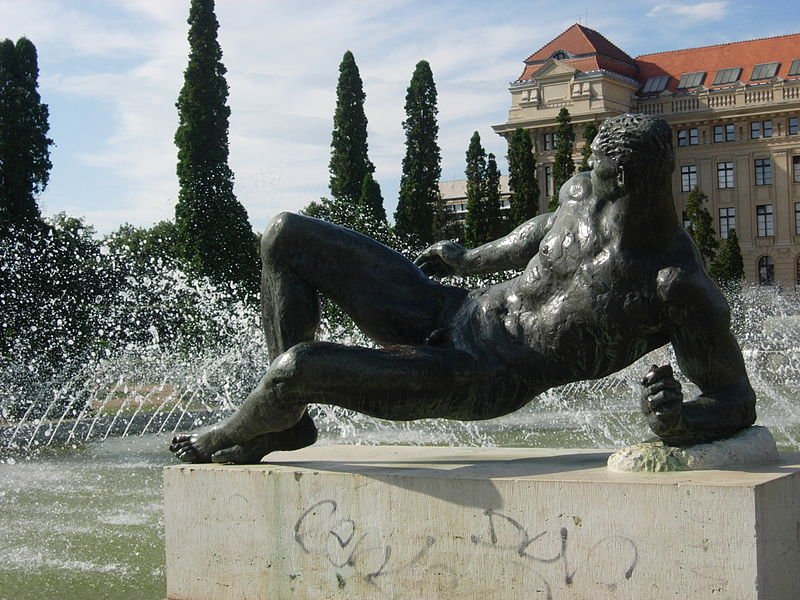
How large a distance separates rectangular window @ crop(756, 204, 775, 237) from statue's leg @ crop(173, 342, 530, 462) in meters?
52.1

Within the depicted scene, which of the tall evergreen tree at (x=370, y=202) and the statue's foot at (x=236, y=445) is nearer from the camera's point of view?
the statue's foot at (x=236, y=445)

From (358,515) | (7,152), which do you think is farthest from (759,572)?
(7,152)

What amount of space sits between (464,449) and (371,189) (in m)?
31.8

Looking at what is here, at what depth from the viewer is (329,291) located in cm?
349

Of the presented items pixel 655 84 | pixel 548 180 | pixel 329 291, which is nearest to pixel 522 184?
pixel 548 180

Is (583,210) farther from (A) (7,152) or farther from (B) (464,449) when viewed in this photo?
(A) (7,152)

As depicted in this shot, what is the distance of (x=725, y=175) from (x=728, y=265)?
1262cm

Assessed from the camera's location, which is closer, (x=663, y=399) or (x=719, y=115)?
(x=663, y=399)

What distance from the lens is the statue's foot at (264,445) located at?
343cm

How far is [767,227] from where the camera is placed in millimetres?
52312

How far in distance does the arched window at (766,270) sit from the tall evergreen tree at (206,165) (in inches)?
1246

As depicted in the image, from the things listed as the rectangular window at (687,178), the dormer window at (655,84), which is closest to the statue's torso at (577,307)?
the rectangular window at (687,178)

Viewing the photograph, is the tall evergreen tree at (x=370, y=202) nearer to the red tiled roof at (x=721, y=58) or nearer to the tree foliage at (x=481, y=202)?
the tree foliage at (x=481, y=202)

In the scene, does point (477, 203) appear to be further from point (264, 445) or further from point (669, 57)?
point (264, 445)
